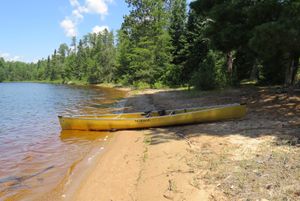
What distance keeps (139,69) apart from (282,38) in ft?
108

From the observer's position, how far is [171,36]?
43938 millimetres

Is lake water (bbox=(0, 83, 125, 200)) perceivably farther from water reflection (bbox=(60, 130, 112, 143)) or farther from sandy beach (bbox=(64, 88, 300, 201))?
sandy beach (bbox=(64, 88, 300, 201))

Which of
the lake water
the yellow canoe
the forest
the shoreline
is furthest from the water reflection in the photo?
the forest

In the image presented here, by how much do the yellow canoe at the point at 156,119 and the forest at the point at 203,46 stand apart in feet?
8.50

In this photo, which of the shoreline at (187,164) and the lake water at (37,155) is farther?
the lake water at (37,155)

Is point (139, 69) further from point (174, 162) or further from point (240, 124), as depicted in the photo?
point (174, 162)

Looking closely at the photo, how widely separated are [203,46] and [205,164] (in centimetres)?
3003

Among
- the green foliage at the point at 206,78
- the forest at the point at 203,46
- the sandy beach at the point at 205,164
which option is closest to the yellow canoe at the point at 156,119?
the sandy beach at the point at 205,164

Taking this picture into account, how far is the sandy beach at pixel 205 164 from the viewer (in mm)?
6164

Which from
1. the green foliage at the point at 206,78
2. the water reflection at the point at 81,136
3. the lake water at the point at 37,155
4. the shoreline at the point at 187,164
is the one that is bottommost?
the lake water at the point at 37,155

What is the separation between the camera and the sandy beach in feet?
20.2

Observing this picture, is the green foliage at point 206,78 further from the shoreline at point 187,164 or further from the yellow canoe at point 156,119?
the shoreline at point 187,164

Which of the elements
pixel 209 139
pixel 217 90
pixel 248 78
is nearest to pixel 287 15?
pixel 209 139

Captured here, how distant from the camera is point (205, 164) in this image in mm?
7664
